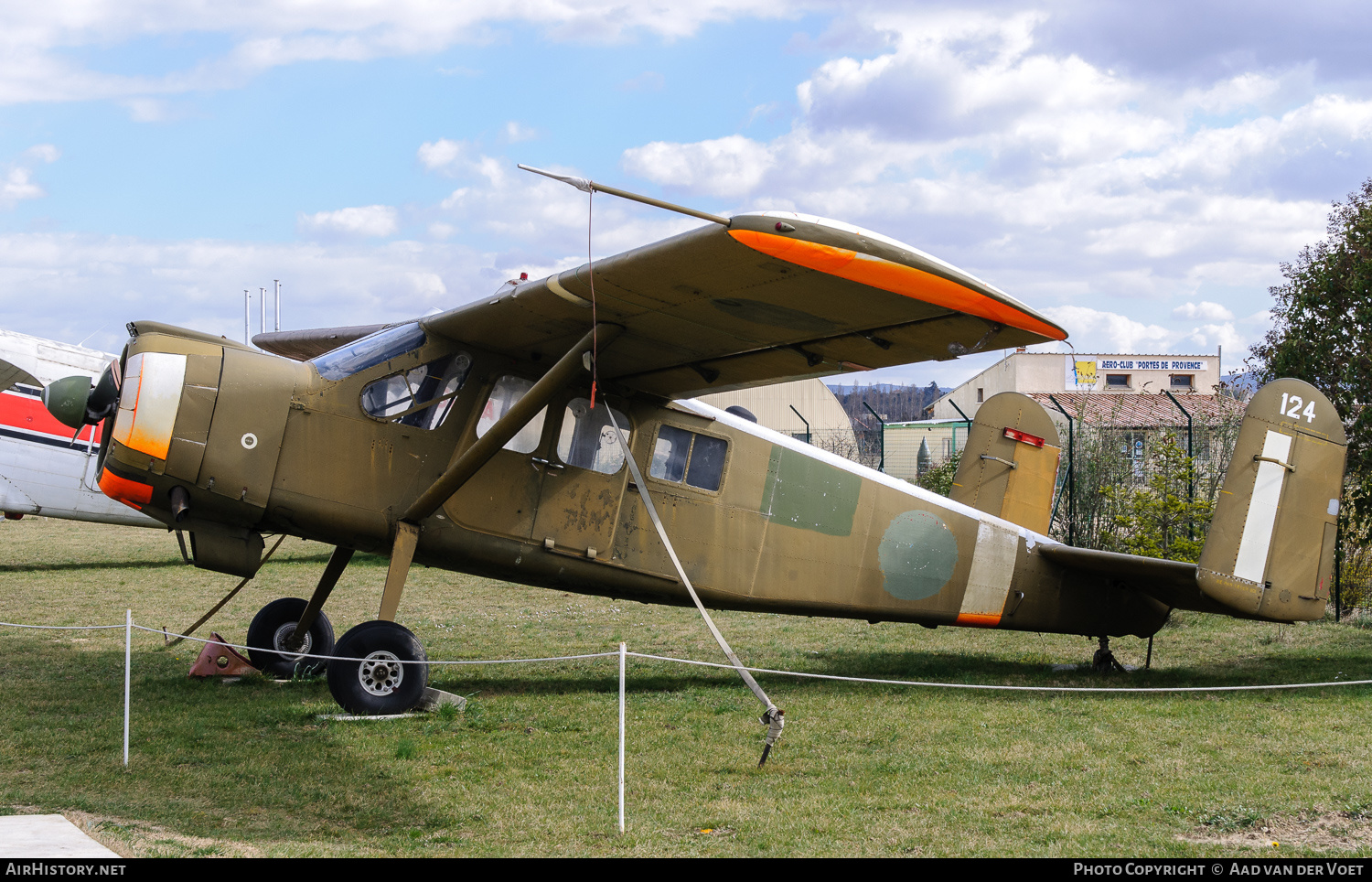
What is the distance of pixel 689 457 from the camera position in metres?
9.18

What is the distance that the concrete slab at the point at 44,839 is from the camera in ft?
15.0

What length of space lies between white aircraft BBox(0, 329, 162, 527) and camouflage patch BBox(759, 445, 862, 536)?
13086mm

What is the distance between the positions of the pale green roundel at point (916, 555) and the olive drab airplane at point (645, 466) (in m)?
0.02

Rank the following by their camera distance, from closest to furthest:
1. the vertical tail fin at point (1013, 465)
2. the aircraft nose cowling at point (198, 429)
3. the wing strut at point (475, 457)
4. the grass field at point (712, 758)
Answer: the grass field at point (712, 758) < the aircraft nose cowling at point (198, 429) < the wing strut at point (475, 457) < the vertical tail fin at point (1013, 465)

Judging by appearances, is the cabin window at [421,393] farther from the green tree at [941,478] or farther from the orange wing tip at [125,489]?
the green tree at [941,478]

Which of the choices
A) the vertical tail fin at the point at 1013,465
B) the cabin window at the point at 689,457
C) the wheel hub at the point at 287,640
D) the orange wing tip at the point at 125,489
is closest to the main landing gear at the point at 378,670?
the orange wing tip at the point at 125,489

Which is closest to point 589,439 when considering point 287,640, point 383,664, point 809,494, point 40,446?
point 809,494

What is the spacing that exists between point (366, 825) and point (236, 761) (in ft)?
5.71

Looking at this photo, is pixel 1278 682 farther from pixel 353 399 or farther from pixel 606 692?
pixel 353 399

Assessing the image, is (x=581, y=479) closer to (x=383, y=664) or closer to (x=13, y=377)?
(x=383, y=664)

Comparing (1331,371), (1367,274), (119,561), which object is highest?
(1367,274)

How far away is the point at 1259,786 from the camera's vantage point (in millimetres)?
6172
